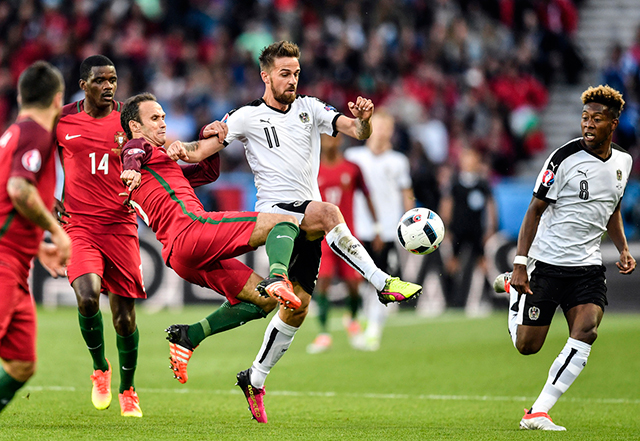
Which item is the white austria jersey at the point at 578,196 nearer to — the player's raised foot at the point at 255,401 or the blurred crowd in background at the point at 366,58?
the player's raised foot at the point at 255,401

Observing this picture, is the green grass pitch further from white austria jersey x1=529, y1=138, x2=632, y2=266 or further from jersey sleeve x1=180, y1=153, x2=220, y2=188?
jersey sleeve x1=180, y1=153, x2=220, y2=188

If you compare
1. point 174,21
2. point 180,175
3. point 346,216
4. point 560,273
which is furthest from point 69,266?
point 174,21

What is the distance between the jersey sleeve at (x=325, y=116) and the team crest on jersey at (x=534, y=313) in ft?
6.97

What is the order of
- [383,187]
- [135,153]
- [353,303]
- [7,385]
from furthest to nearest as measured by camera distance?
1. [383,187]
2. [353,303]
3. [135,153]
4. [7,385]

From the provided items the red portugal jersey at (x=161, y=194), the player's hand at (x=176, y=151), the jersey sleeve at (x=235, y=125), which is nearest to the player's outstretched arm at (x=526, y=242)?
the jersey sleeve at (x=235, y=125)

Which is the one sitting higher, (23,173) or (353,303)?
(23,173)

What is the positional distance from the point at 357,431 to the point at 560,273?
2.07 meters

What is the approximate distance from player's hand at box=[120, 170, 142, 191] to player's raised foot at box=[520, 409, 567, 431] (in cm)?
341

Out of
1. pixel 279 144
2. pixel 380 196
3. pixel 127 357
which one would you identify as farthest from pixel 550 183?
pixel 380 196

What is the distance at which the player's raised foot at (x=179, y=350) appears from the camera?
6716 millimetres

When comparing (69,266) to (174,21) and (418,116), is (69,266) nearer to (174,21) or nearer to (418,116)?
(418,116)

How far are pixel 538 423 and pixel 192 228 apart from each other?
9.76ft

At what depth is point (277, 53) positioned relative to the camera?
23.3 feet

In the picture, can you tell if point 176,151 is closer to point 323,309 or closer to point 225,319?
point 225,319
